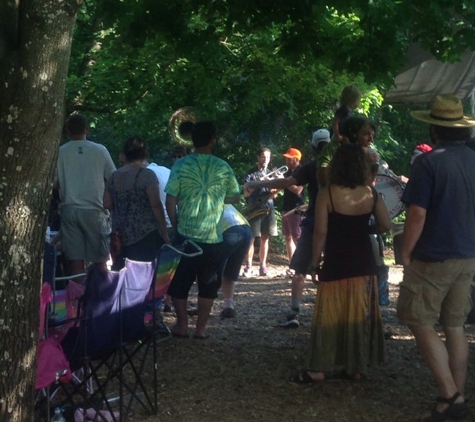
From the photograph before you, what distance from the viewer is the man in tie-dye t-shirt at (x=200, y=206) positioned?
7789 mm

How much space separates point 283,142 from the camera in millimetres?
18031

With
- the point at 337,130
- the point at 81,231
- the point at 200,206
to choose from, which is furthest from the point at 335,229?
the point at 81,231

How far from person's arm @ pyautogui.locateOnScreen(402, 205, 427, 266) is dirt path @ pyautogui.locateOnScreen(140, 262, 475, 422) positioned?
107 cm

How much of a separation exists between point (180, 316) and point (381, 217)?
2.18 meters

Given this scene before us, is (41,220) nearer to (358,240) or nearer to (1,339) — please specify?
(1,339)

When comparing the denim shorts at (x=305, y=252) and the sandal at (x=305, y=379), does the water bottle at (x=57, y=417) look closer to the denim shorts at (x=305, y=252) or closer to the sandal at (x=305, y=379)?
the sandal at (x=305, y=379)

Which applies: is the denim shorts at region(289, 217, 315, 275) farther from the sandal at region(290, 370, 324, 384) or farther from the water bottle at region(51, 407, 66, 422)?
the water bottle at region(51, 407, 66, 422)

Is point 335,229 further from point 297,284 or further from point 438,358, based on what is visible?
point 297,284

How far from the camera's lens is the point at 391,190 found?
27.9 feet

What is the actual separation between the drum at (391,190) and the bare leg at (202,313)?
1728mm

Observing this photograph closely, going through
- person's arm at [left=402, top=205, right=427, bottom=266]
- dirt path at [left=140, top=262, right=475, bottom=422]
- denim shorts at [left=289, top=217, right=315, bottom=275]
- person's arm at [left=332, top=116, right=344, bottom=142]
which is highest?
person's arm at [left=332, top=116, right=344, bottom=142]

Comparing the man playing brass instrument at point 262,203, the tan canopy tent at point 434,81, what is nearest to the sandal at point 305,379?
the tan canopy tent at point 434,81

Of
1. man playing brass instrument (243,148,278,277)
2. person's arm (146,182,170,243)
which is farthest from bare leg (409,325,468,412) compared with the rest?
man playing brass instrument (243,148,278,277)

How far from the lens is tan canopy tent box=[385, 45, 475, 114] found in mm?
9609
